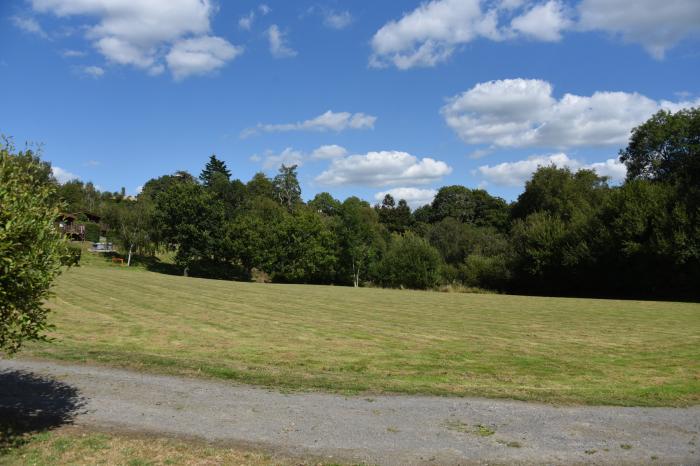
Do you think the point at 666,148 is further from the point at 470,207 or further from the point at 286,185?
the point at 286,185

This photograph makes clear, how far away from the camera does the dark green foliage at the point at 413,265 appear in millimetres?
68500

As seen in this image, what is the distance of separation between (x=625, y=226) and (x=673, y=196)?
16.5 feet

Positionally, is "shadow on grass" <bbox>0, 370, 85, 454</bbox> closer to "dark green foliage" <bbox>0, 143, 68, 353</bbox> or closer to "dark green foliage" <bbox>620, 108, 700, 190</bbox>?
"dark green foliage" <bbox>0, 143, 68, 353</bbox>

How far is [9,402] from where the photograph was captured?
866 centimetres

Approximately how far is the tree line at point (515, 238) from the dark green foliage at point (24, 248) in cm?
5081

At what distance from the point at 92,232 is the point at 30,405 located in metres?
93.9

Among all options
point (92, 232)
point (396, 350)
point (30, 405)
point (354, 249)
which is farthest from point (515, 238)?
point (92, 232)

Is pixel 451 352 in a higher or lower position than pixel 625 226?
lower

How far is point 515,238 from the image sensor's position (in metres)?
65.9

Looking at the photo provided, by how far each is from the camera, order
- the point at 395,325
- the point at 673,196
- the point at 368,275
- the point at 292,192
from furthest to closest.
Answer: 1. the point at 292,192
2. the point at 368,275
3. the point at 673,196
4. the point at 395,325

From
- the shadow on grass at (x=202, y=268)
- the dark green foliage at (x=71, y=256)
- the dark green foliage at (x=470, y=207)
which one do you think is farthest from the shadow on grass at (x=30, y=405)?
the dark green foliage at (x=470, y=207)

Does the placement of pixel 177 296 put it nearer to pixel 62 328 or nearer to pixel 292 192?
pixel 62 328

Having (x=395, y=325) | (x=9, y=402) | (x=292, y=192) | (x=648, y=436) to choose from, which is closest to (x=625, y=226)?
(x=395, y=325)

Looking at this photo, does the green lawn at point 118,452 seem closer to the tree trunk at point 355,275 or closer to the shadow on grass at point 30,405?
the shadow on grass at point 30,405
